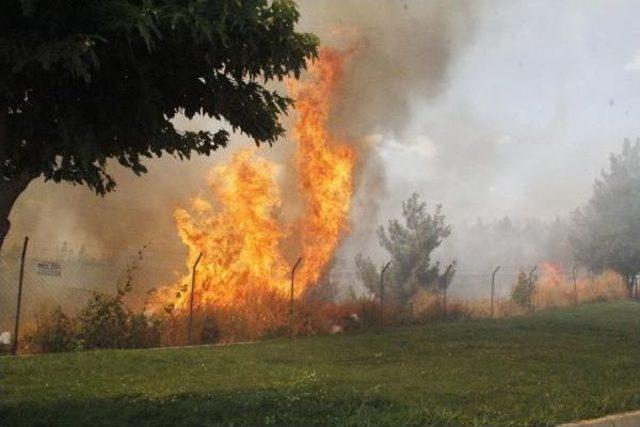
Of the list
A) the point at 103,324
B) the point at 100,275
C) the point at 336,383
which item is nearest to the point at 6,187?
the point at 336,383

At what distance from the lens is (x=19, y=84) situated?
4711 millimetres

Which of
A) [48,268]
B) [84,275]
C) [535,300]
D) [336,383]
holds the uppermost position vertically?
[84,275]

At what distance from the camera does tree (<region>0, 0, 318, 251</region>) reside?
4.23m

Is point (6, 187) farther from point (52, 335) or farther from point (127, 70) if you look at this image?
point (52, 335)

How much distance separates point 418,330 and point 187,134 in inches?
459

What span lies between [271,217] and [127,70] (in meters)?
17.5

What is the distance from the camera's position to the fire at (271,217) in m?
19.5

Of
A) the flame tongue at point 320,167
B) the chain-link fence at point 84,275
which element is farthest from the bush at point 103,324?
the chain-link fence at point 84,275

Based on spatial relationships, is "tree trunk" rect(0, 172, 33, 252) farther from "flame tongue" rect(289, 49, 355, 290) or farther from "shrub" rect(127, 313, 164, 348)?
"flame tongue" rect(289, 49, 355, 290)

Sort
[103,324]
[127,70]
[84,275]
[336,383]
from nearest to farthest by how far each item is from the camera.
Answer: [127,70] → [336,383] → [103,324] → [84,275]

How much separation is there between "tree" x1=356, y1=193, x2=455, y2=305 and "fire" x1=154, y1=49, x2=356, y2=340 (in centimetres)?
818

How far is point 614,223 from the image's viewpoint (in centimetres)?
3841

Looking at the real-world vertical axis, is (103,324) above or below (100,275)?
below

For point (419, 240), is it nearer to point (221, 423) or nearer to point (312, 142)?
point (312, 142)
